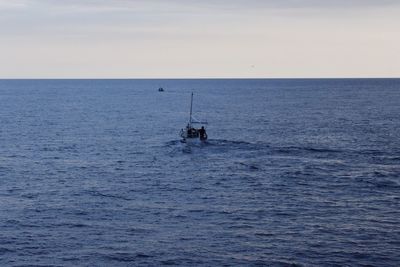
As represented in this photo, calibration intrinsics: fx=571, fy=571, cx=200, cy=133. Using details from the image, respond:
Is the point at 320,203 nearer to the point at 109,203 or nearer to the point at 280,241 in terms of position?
the point at 280,241

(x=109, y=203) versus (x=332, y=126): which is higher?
(x=332, y=126)

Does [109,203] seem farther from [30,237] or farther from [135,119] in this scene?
[135,119]

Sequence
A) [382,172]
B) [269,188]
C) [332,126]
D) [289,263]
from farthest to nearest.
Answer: [332,126], [382,172], [269,188], [289,263]

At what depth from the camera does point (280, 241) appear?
177ft

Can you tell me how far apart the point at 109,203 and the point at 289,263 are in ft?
A: 86.7

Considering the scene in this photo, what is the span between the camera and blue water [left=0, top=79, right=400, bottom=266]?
5103 cm

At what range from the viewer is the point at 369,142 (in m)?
113

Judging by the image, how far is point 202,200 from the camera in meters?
69.6

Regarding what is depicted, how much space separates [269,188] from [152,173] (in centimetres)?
1939

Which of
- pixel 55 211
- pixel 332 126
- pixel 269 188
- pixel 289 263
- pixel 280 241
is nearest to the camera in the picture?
pixel 289 263

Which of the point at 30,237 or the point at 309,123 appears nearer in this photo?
the point at 30,237

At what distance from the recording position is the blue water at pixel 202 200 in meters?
51.0

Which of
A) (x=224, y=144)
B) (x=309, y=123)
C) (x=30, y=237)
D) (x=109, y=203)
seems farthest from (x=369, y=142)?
(x=30, y=237)

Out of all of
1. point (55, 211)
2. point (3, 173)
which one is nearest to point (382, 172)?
point (55, 211)
